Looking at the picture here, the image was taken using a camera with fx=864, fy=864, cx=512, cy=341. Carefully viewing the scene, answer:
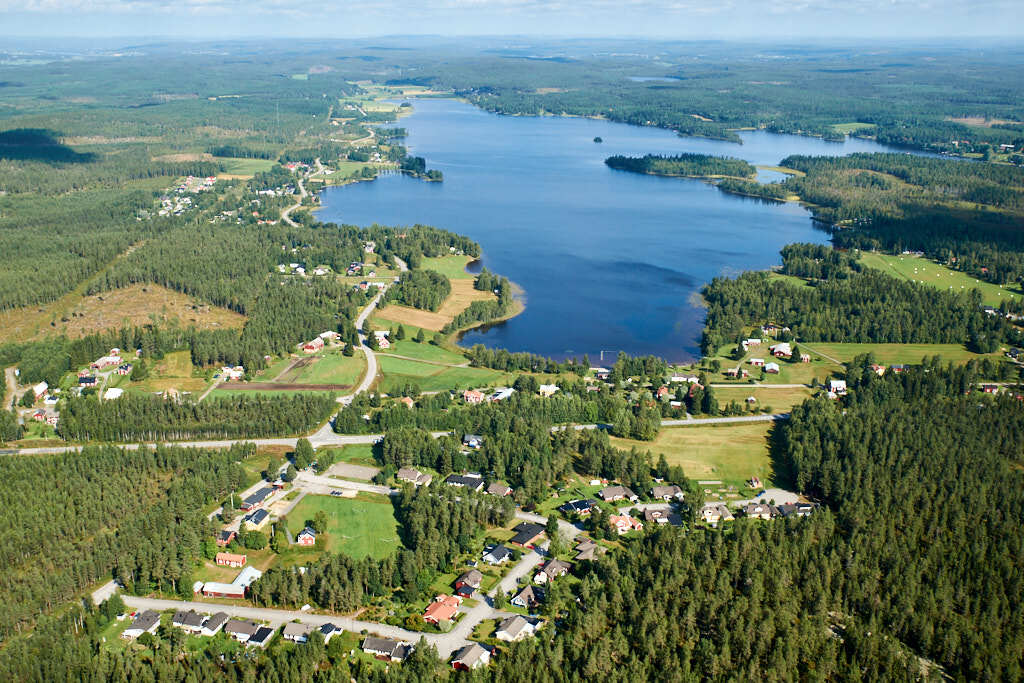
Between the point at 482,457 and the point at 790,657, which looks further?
the point at 482,457

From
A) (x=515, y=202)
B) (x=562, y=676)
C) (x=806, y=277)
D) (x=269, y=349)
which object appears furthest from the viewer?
(x=515, y=202)

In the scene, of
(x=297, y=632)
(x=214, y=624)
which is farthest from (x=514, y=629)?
(x=214, y=624)

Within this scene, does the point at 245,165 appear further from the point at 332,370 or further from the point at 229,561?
the point at 229,561

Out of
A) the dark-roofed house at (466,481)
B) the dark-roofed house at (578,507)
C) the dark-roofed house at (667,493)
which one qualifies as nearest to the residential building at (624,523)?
the dark-roofed house at (578,507)

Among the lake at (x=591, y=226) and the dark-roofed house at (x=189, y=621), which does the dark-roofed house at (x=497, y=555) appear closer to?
the dark-roofed house at (x=189, y=621)

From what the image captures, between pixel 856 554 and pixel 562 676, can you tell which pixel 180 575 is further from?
pixel 856 554

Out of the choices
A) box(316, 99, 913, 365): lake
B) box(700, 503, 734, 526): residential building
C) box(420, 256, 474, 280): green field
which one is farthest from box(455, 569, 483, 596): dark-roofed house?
box(420, 256, 474, 280): green field

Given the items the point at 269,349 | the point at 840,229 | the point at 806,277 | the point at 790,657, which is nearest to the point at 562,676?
the point at 790,657
